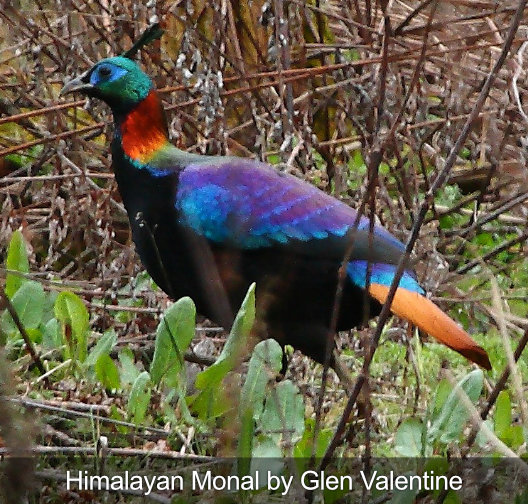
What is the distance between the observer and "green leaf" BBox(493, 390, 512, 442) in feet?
9.45

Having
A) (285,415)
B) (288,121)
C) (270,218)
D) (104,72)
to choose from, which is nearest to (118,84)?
(104,72)

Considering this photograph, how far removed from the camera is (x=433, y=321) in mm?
3115

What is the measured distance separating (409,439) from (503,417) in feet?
0.99

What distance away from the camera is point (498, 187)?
495cm

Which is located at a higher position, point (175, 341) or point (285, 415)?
point (175, 341)

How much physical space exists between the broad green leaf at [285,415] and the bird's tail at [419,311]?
42 cm

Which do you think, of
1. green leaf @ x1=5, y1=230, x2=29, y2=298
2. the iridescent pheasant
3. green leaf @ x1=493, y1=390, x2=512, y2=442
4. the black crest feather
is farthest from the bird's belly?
the black crest feather

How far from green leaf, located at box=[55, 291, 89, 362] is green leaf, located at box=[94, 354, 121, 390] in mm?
202

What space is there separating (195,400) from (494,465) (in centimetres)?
79

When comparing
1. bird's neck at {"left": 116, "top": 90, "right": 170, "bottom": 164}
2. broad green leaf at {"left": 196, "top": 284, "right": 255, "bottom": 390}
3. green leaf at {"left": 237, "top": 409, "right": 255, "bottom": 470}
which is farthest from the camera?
bird's neck at {"left": 116, "top": 90, "right": 170, "bottom": 164}

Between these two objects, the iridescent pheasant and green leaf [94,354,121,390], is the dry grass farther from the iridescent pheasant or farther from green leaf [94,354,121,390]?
green leaf [94,354,121,390]

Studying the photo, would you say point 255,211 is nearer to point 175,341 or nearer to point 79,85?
point 175,341

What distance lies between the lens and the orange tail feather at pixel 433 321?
2.96 meters

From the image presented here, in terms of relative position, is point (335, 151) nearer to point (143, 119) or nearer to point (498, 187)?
point (498, 187)
